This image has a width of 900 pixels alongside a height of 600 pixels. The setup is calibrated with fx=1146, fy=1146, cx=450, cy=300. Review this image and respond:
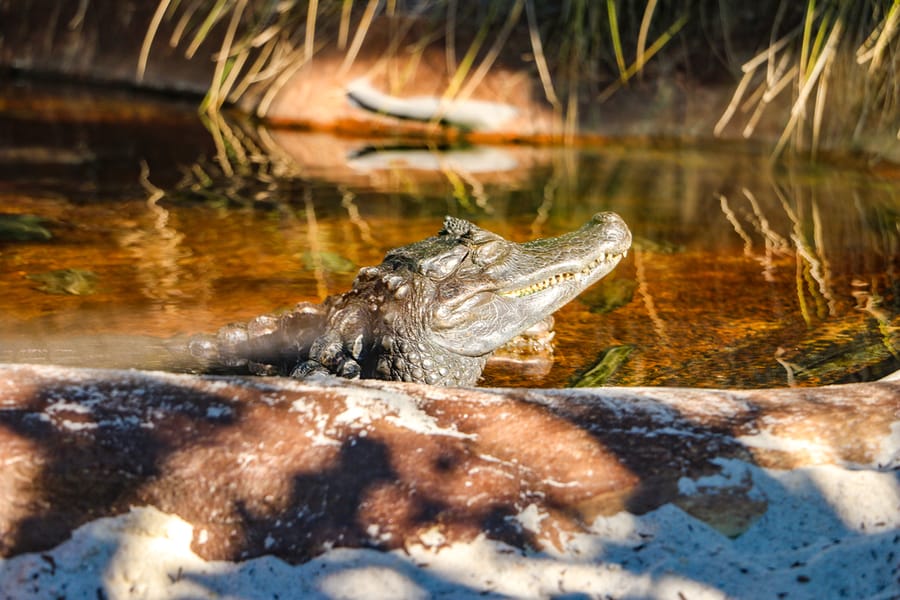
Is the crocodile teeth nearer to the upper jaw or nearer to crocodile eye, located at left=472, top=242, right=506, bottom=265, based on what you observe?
the upper jaw

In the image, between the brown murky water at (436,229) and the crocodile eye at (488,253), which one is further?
the brown murky water at (436,229)

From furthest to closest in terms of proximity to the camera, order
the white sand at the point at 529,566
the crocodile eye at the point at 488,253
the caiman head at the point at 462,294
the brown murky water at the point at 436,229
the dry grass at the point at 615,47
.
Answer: the dry grass at the point at 615,47, the brown murky water at the point at 436,229, the crocodile eye at the point at 488,253, the caiman head at the point at 462,294, the white sand at the point at 529,566

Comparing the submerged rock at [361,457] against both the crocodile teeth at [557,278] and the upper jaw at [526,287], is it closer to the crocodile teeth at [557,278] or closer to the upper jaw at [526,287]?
the upper jaw at [526,287]

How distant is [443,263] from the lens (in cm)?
323

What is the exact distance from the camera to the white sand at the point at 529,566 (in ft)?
6.51

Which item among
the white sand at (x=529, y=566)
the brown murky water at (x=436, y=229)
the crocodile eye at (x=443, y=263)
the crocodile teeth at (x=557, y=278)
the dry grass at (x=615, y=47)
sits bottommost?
the brown murky water at (x=436, y=229)

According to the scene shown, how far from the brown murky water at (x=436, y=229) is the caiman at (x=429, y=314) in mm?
208

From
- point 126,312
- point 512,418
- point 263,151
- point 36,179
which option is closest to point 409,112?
point 263,151

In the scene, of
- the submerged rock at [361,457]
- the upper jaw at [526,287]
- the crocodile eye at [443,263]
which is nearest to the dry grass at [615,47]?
the upper jaw at [526,287]

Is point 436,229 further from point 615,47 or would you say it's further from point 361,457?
point 361,457

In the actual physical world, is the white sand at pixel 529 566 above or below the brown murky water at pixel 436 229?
above

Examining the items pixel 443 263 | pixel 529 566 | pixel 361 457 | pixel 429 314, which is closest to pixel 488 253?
pixel 443 263

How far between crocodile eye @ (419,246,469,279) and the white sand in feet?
4.10

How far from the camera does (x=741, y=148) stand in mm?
7156
